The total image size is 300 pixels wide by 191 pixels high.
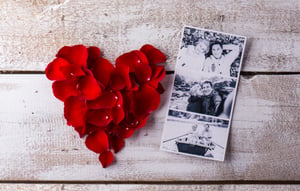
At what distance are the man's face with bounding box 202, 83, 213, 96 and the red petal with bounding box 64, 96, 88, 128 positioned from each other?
10.3 inches

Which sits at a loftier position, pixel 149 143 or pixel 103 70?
pixel 103 70

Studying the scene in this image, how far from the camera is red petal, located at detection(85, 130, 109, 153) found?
718mm

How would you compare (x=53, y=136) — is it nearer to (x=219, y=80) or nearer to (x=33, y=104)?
(x=33, y=104)

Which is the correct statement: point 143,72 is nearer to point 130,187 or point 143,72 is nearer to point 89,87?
point 89,87

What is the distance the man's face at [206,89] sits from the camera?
739 millimetres

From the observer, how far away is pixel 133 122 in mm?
710

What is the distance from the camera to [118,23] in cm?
74

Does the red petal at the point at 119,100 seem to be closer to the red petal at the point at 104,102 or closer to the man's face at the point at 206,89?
the red petal at the point at 104,102

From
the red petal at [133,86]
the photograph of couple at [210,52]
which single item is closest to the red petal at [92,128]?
the red petal at [133,86]

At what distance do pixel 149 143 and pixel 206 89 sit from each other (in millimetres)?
175

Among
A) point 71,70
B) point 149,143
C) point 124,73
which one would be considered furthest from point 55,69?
point 149,143

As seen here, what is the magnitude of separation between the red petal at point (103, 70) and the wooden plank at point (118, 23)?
3 centimetres

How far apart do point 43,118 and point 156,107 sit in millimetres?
253

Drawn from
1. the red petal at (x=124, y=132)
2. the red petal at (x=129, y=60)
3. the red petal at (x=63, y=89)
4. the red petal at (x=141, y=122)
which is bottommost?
the red petal at (x=124, y=132)
